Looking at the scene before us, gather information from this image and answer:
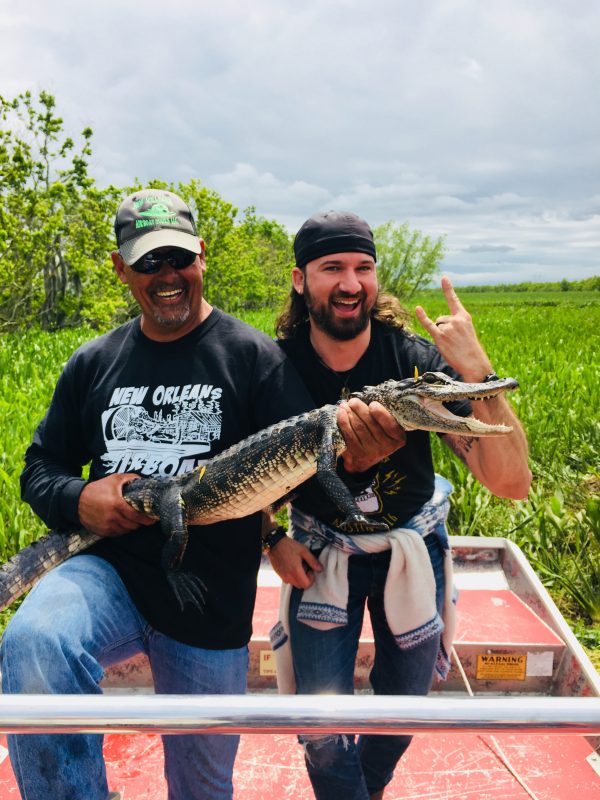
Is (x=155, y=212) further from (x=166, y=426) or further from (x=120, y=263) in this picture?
(x=166, y=426)

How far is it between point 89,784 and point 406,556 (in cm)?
137

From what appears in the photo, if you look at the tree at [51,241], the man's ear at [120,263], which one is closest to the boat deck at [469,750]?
the man's ear at [120,263]

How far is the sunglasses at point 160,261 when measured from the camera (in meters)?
2.20

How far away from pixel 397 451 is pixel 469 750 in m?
1.83

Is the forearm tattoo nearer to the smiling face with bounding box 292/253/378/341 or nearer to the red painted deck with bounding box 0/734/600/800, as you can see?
the smiling face with bounding box 292/253/378/341

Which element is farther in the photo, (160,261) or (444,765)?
(444,765)

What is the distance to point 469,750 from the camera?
3051 mm

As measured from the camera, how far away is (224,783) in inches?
83.5

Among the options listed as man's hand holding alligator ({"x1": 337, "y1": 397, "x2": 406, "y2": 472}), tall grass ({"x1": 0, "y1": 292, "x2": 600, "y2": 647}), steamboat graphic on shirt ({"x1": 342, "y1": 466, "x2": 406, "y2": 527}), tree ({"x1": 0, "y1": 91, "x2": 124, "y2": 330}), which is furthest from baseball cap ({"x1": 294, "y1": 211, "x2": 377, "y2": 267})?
tree ({"x1": 0, "y1": 91, "x2": 124, "y2": 330})

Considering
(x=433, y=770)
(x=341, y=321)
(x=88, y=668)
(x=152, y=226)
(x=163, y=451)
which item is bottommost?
(x=433, y=770)

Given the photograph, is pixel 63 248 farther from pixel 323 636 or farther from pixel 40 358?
pixel 323 636

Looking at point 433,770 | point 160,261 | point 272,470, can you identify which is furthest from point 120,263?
point 433,770

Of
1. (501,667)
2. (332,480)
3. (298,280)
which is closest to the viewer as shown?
(332,480)

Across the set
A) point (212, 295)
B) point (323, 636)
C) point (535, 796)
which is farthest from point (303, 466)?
point (212, 295)
